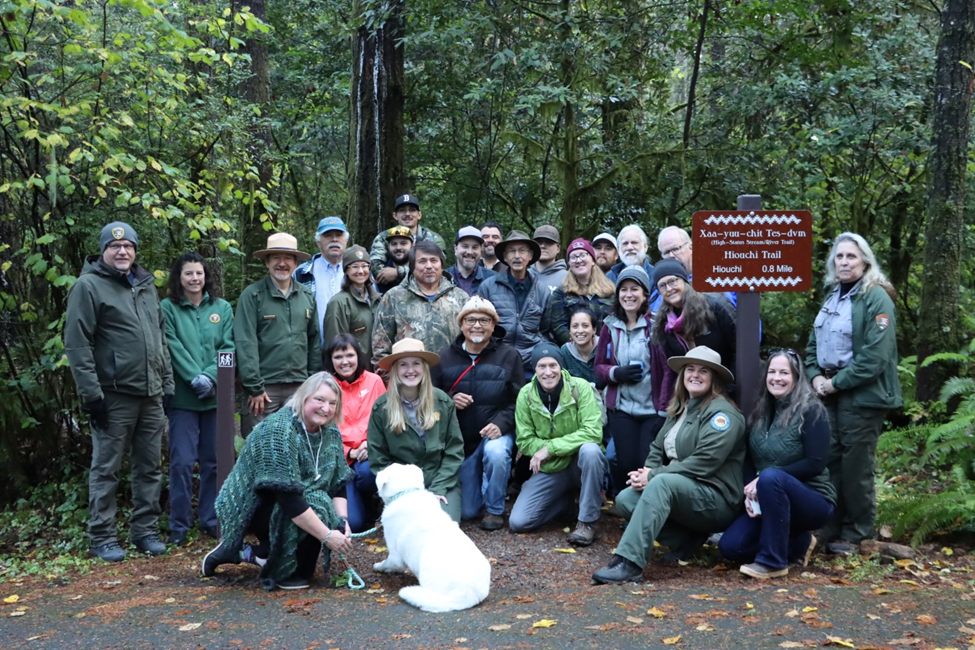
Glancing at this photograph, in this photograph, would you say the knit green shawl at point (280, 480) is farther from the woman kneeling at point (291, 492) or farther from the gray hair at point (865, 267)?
the gray hair at point (865, 267)

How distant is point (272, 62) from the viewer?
1608 centimetres

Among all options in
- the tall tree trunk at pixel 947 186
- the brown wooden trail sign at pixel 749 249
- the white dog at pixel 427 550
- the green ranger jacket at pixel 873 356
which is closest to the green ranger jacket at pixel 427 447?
the white dog at pixel 427 550

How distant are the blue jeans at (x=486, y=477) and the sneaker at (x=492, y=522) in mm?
58

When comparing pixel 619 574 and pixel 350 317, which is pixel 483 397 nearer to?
pixel 350 317

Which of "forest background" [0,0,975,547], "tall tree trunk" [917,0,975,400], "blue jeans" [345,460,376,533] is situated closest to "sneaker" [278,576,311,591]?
"blue jeans" [345,460,376,533]

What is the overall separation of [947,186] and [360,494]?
6.68 m

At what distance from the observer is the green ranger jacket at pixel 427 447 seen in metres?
6.62

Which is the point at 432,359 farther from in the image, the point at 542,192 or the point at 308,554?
the point at 542,192

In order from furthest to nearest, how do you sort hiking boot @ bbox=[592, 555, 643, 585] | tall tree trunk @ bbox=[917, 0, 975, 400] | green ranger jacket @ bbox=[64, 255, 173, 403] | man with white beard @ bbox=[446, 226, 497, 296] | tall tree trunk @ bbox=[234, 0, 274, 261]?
tall tree trunk @ bbox=[234, 0, 274, 261], tall tree trunk @ bbox=[917, 0, 975, 400], man with white beard @ bbox=[446, 226, 497, 296], green ranger jacket @ bbox=[64, 255, 173, 403], hiking boot @ bbox=[592, 555, 643, 585]

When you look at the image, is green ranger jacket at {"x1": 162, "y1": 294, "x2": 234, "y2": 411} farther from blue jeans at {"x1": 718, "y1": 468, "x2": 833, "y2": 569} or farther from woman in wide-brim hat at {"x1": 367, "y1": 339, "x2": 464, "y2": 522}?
blue jeans at {"x1": 718, "y1": 468, "x2": 833, "y2": 569}

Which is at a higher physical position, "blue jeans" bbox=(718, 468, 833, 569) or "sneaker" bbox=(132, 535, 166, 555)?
"blue jeans" bbox=(718, 468, 833, 569)

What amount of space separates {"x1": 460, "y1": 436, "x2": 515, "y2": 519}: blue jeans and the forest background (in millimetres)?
3188

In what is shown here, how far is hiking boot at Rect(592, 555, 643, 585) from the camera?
221 inches

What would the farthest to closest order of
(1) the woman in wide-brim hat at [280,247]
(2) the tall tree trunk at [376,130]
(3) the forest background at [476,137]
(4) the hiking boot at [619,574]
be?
(2) the tall tree trunk at [376,130]
(3) the forest background at [476,137]
(1) the woman in wide-brim hat at [280,247]
(4) the hiking boot at [619,574]
